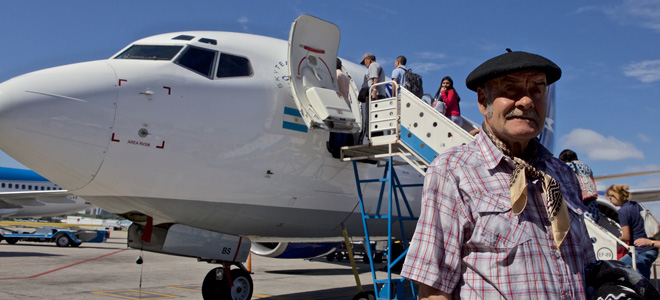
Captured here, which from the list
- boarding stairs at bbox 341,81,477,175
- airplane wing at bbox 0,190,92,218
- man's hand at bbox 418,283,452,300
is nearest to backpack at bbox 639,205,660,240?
boarding stairs at bbox 341,81,477,175

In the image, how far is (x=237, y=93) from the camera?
7129 mm

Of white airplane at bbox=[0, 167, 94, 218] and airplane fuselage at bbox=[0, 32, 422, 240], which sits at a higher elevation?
airplane fuselage at bbox=[0, 32, 422, 240]

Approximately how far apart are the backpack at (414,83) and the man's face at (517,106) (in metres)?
6.51

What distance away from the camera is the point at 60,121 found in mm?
5883

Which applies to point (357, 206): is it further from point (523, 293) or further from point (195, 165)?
point (523, 293)

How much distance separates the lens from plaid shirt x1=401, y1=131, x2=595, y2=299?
1.99 m

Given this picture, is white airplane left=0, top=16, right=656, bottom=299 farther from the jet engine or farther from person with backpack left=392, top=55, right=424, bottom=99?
the jet engine

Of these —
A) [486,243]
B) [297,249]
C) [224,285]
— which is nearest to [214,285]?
[224,285]

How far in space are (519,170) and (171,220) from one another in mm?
5772

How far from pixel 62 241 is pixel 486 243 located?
28.3 meters

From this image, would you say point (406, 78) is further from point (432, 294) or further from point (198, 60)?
point (432, 294)

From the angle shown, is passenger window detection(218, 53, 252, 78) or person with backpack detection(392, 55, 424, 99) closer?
passenger window detection(218, 53, 252, 78)

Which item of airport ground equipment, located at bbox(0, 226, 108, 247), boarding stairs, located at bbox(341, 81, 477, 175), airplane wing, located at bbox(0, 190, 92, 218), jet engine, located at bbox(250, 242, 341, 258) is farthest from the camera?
airplane wing, located at bbox(0, 190, 92, 218)

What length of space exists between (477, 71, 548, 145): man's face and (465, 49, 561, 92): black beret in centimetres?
5
